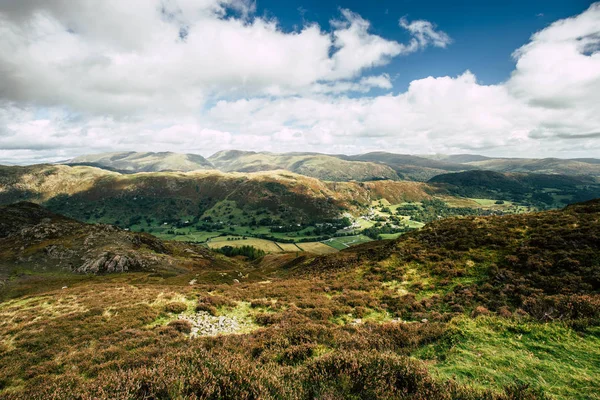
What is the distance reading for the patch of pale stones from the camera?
16.9 metres

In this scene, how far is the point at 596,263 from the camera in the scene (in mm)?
18562

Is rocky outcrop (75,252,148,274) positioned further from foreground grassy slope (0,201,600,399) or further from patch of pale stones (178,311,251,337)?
patch of pale stones (178,311,251,337)

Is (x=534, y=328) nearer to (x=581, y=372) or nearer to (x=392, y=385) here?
(x=581, y=372)

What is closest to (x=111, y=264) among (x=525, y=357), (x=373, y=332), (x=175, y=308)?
(x=175, y=308)

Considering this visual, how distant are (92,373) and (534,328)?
19648 millimetres

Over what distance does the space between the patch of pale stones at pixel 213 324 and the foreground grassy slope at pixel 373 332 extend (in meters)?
0.64

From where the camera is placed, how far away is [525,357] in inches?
360

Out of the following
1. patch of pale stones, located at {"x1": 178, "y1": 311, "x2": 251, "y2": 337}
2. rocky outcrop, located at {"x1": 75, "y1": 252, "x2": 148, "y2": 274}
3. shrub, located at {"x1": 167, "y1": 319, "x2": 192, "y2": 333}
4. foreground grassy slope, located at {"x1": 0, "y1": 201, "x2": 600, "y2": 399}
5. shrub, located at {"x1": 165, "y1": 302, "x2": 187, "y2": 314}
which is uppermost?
foreground grassy slope, located at {"x1": 0, "y1": 201, "x2": 600, "y2": 399}

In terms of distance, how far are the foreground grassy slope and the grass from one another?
0.15 feet

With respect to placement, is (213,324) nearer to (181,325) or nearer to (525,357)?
(181,325)

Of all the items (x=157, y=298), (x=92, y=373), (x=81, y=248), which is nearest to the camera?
(x=92, y=373)

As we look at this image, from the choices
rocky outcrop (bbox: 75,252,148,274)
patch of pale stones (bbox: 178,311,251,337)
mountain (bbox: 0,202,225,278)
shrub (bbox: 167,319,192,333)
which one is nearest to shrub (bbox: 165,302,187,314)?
patch of pale stones (bbox: 178,311,251,337)

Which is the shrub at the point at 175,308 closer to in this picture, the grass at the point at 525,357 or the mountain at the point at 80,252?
the grass at the point at 525,357

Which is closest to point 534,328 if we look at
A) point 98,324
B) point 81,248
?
point 98,324
